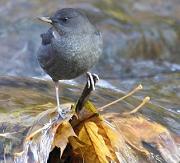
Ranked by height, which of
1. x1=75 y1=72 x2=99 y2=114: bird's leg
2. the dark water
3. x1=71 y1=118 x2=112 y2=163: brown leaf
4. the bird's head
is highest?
the bird's head

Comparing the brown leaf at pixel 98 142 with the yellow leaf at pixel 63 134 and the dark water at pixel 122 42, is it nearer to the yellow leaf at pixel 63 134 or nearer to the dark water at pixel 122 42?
the yellow leaf at pixel 63 134

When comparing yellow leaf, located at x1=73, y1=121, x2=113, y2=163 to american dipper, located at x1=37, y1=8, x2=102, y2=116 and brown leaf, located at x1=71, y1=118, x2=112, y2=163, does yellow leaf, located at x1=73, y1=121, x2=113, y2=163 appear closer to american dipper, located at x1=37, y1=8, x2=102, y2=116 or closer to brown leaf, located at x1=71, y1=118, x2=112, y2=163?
brown leaf, located at x1=71, y1=118, x2=112, y2=163

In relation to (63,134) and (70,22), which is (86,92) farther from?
(70,22)

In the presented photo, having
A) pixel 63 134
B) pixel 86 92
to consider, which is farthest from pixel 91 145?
pixel 86 92

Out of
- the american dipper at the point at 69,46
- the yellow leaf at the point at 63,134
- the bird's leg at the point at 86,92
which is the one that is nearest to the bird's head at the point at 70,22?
the american dipper at the point at 69,46

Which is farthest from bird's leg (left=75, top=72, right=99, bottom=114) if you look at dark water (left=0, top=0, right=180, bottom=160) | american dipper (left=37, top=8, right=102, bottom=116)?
dark water (left=0, top=0, right=180, bottom=160)

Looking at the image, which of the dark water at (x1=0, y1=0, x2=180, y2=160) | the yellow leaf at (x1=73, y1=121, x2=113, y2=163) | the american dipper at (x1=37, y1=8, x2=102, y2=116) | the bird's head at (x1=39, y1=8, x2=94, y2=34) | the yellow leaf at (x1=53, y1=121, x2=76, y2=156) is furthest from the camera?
the dark water at (x1=0, y1=0, x2=180, y2=160)

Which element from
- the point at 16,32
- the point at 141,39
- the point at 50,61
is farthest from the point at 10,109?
the point at 141,39
